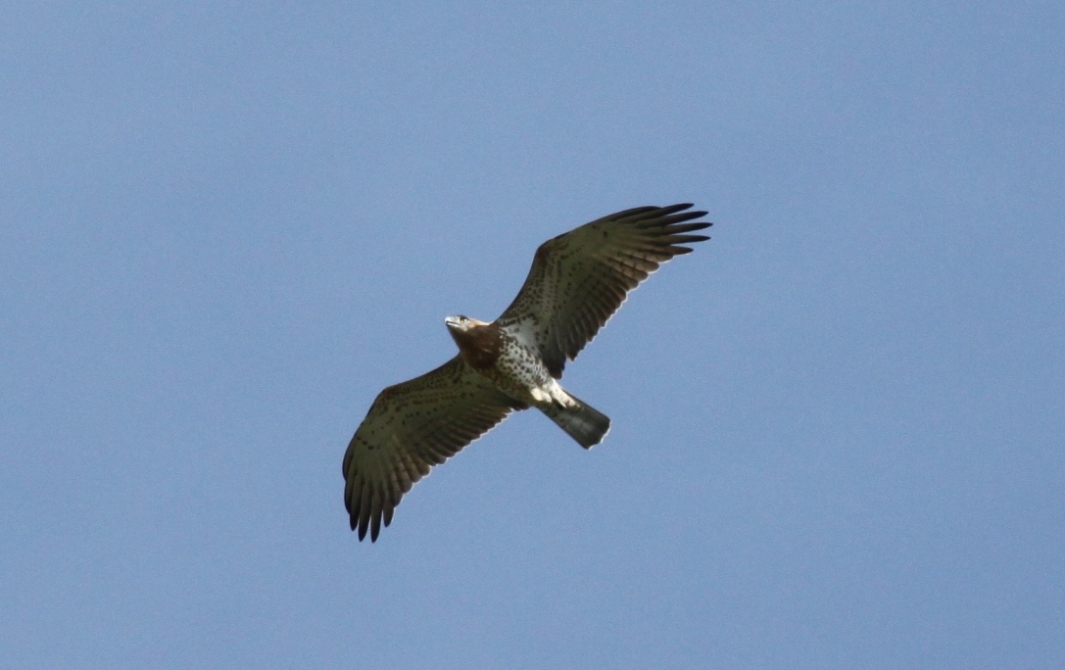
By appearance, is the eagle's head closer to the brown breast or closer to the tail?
the brown breast

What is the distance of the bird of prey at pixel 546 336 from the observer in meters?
16.8

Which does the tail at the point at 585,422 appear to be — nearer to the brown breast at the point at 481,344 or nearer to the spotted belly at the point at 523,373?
the spotted belly at the point at 523,373

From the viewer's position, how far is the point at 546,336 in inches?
678

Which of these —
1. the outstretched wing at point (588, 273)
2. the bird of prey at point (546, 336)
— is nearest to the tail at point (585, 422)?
the bird of prey at point (546, 336)

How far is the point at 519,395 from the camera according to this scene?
17359 mm

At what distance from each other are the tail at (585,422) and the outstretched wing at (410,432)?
670 mm

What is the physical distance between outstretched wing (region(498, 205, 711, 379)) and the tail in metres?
0.41

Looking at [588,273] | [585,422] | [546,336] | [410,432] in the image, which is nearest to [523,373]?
[546,336]

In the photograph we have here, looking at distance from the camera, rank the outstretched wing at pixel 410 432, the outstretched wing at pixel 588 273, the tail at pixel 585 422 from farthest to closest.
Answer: the outstretched wing at pixel 410 432 → the tail at pixel 585 422 → the outstretched wing at pixel 588 273

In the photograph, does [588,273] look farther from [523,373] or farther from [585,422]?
[585,422]

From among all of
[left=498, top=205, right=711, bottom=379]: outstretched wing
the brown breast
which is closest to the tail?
[left=498, top=205, right=711, bottom=379]: outstretched wing

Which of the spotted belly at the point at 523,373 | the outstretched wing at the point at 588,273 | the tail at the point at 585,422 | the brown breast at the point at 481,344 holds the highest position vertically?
the outstretched wing at the point at 588,273

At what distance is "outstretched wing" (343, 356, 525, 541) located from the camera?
17.7m

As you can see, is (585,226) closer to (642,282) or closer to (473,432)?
(642,282)
